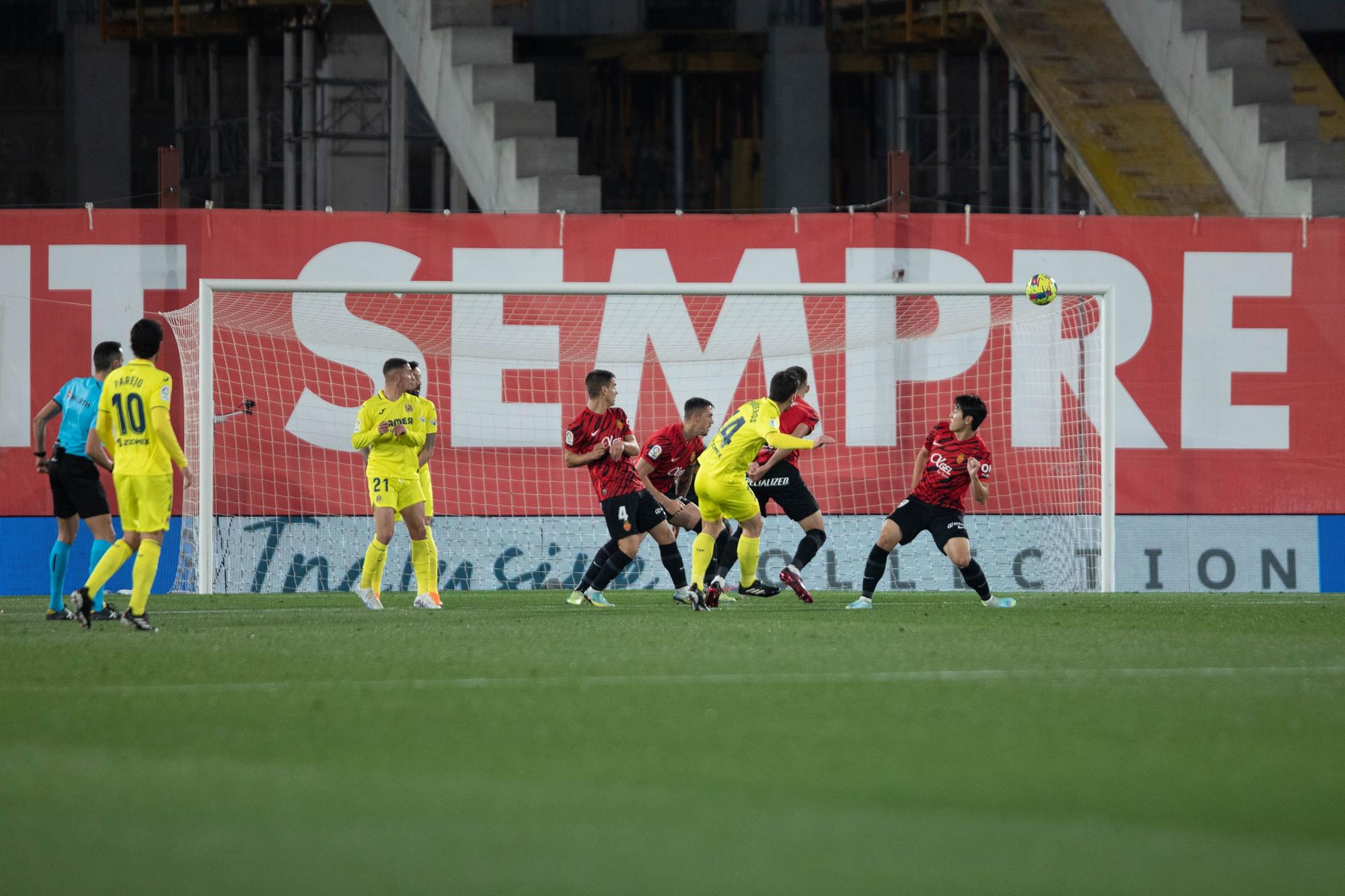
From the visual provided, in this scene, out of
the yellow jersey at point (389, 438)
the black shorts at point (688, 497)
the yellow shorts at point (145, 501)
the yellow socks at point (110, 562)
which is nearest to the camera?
the yellow shorts at point (145, 501)

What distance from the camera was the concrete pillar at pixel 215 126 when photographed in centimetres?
2756

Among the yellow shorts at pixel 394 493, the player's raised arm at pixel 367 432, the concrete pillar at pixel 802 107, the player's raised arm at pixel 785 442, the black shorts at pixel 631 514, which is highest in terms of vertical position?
the concrete pillar at pixel 802 107

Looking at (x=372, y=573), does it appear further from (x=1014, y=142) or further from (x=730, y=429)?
(x=1014, y=142)

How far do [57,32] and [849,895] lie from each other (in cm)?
3208

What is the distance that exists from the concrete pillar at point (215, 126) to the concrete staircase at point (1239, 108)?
15.9m

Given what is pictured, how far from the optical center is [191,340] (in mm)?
13461

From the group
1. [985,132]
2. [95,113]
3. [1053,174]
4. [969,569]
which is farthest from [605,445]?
[95,113]

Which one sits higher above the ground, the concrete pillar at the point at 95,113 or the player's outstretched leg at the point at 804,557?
the concrete pillar at the point at 95,113

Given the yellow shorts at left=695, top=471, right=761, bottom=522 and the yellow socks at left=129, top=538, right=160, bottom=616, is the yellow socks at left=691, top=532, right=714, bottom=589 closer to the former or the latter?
the yellow shorts at left=695, top=471, right=761, bottom=522

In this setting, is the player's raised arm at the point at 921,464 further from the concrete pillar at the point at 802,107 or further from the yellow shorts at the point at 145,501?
the concrete pillar at the point at 802,107

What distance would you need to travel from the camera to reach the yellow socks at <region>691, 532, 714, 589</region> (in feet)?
32.8

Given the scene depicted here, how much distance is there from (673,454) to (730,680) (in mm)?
5515

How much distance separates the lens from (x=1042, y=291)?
12281mm

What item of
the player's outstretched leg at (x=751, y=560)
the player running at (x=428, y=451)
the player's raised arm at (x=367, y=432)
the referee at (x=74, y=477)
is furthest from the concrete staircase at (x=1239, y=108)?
the referee at (x=74, y=477)
